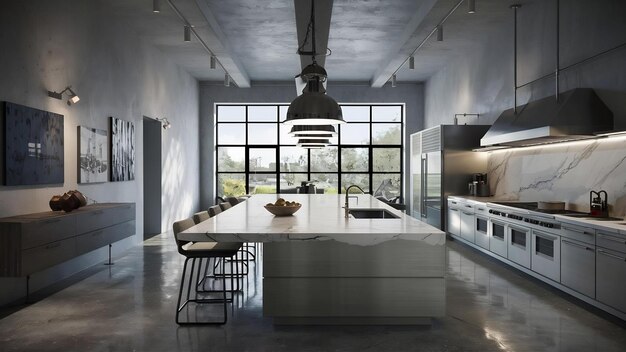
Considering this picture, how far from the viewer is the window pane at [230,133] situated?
42.8 feet

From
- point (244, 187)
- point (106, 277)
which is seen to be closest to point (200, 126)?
point (244, 187)

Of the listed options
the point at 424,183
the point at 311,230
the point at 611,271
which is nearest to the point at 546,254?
the point at 611,271

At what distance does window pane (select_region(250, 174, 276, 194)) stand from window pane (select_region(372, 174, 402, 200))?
2.68 m

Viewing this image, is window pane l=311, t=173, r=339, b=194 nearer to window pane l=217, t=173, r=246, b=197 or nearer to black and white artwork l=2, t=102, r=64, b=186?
window pane l=217, t=173, r=246, b=197

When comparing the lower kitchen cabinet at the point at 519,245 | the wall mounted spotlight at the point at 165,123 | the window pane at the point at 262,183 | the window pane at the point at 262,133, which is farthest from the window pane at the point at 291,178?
the lower kitchen cabinet at the point at 519,245

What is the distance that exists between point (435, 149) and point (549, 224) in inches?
151

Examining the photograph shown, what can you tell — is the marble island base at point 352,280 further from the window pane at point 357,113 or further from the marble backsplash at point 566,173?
the window pane at point 357,113

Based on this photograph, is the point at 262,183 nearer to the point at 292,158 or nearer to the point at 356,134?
the point at 292,158

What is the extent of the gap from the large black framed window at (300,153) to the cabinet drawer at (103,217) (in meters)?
6.41

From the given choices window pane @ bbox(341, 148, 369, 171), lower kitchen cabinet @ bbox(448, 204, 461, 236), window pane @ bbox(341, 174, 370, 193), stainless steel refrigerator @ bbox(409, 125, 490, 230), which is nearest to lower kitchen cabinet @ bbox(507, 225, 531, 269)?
lower kitchen cabinet @ bbox(448, 204, 461, 236)

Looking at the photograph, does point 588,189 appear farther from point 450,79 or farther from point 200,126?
point 200,126

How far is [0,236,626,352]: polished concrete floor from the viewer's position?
3439 millimetres

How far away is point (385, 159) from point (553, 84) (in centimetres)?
719

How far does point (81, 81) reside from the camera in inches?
244
